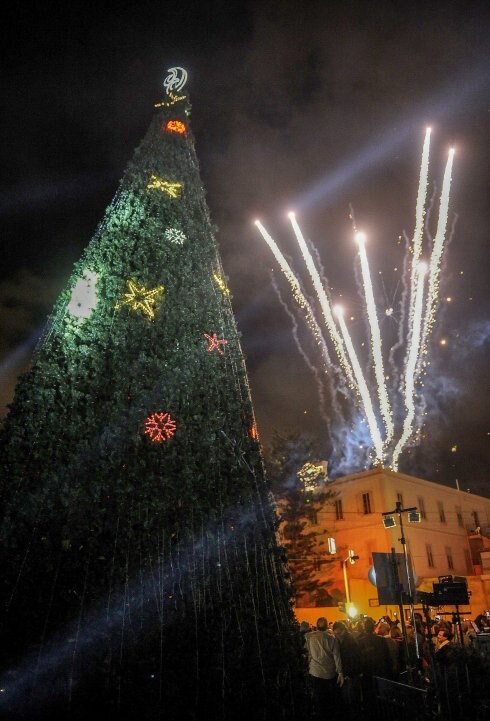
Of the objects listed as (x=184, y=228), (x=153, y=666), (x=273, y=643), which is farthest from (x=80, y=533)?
(x=184, y=228)

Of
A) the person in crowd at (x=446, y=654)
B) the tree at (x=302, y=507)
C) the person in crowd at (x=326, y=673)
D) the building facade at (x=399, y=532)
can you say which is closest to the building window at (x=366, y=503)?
the building facade at (x=399, y=532)

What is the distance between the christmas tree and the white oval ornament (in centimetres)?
451

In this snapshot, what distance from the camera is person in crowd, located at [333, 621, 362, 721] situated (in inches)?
332

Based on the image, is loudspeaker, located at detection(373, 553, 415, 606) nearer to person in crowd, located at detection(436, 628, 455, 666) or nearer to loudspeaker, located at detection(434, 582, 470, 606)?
loudspeaker, located at detection(434, 582, 470, 606)

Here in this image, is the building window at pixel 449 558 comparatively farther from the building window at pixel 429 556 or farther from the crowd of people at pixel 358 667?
the crowd of people at pixel 358 667

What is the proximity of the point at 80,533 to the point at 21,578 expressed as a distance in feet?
2.20

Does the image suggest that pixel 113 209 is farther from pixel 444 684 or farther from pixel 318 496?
pixel 318 496

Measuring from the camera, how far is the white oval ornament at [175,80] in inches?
382

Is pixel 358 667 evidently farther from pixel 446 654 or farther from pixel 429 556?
pixel 429 556

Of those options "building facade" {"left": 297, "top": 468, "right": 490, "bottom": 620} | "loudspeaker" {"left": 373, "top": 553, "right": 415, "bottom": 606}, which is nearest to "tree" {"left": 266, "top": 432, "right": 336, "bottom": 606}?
"building facade" {"left": 297, "top": 468, "right": 490, "bottom": 620}

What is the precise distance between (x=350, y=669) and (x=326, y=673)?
1.52m

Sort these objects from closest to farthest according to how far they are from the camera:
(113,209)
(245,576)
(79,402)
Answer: (245,576) < (79,402) < (113,209)

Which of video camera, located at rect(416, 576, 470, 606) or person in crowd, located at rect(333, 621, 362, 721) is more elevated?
video camera, located at rect(416, 576, 470, 606)

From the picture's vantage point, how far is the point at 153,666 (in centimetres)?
455
